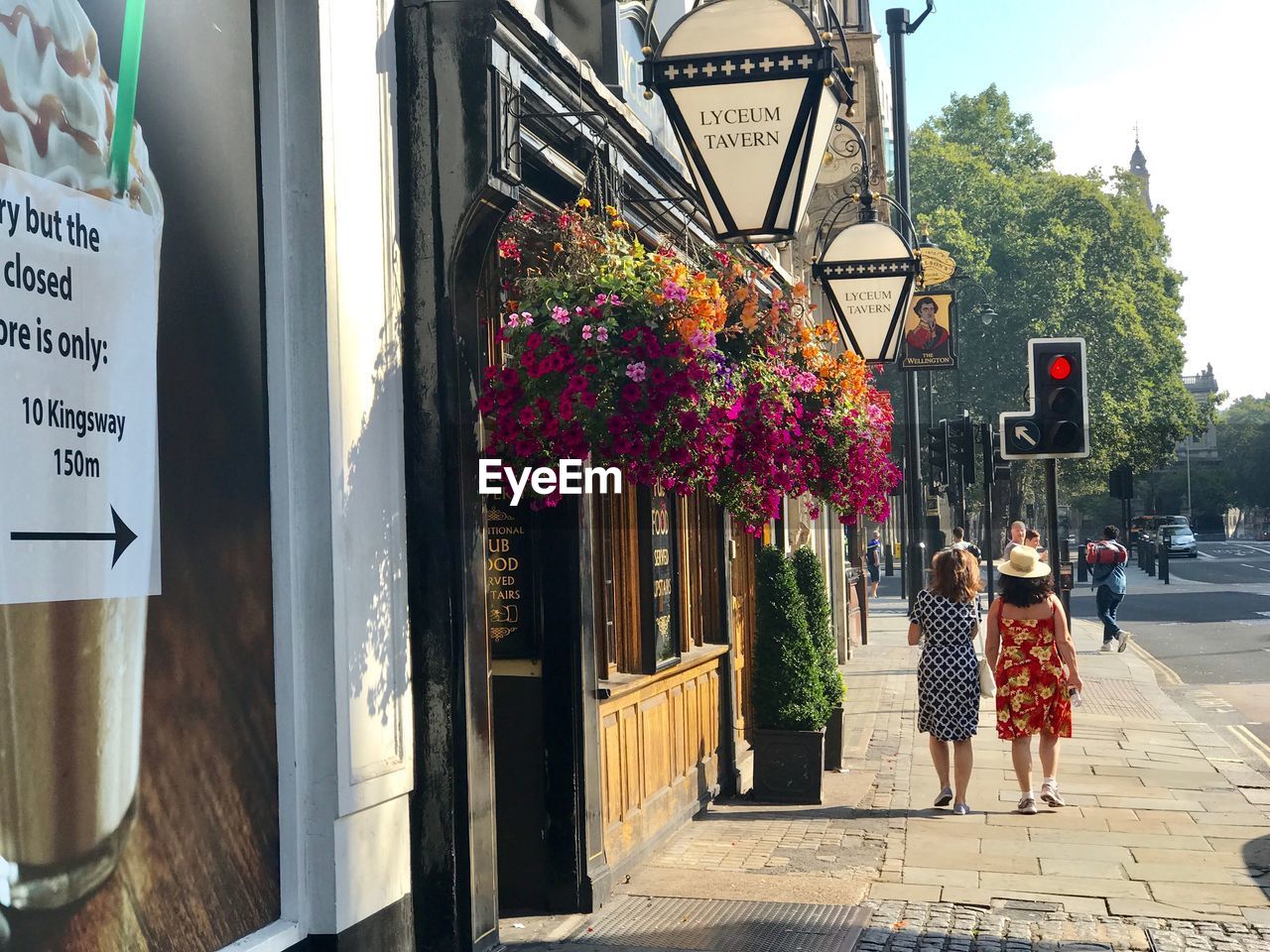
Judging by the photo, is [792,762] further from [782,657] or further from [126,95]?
[126,95]

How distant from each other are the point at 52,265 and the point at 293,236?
1338 mm

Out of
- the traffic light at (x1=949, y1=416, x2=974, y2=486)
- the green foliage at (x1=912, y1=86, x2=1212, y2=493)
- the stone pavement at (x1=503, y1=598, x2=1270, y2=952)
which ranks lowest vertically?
the stone pavement at (x1=503, y1=598, x2=1270, y2=952)

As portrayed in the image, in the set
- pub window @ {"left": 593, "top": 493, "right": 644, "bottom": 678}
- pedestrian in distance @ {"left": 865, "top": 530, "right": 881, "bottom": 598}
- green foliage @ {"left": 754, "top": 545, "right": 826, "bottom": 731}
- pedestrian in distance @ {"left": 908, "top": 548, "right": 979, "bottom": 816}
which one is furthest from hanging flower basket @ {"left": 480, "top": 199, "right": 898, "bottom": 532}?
pedestrian in distance @ {"left": 865, "top": 530, "right": 881, "bottom": 598}

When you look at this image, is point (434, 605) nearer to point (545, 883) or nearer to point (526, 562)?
point (526, 562)

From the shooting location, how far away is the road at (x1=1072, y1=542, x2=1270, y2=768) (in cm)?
1514

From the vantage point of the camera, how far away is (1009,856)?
7.98 meters

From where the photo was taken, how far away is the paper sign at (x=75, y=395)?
11.0ft

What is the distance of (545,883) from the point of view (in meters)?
6.76

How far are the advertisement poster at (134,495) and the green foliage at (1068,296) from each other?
151 feet

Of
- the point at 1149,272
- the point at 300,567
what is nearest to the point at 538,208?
the point at 300,567

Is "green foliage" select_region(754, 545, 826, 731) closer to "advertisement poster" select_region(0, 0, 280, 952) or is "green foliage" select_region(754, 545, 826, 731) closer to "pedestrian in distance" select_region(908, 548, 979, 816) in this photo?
"pedestrian in distance" select_region(908, 548, 979, 816)

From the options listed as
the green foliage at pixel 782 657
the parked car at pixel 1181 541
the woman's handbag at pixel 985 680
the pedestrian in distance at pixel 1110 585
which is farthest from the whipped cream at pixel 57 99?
the parked car at pixel 1181 541

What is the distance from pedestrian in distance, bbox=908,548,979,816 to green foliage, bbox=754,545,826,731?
75 centimetres
